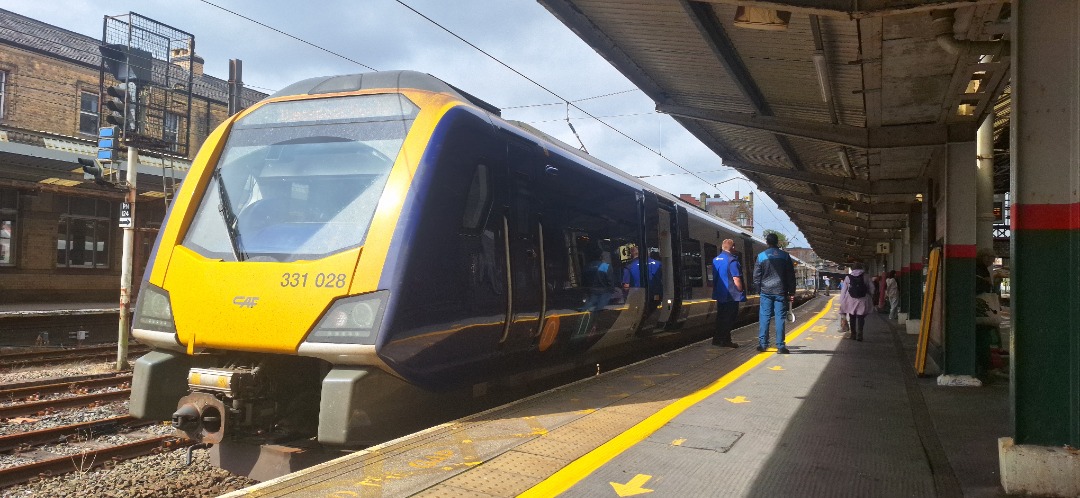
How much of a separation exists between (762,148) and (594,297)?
691 cm

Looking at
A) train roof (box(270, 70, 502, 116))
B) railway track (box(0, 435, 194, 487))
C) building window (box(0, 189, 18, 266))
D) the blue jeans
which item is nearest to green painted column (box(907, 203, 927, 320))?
the blue jeans

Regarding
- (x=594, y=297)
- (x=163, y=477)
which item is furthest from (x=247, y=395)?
(x=594, y=297)

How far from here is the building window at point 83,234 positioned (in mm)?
20234

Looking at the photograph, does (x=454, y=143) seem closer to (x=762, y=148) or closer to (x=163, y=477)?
(x=163, y=477)

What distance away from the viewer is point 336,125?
5246 millimetres

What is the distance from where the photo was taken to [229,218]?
16.6 feet

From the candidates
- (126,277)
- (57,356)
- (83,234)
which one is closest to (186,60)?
(83,234)

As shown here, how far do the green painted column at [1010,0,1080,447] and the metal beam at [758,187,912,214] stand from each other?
1445 centimetres

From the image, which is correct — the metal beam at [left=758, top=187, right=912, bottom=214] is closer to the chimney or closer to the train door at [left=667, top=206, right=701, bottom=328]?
the train door at [left=667, top=206, right=701, bottom=328]

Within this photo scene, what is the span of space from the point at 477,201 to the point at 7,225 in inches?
753

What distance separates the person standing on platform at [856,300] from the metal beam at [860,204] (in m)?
5.17

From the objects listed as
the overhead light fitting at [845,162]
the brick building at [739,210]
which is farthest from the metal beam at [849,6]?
the brick building at [739,210]

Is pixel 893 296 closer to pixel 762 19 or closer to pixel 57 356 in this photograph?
pixel 762 19

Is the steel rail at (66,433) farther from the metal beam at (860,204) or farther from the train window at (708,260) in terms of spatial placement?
the metal beam at (860,204)
